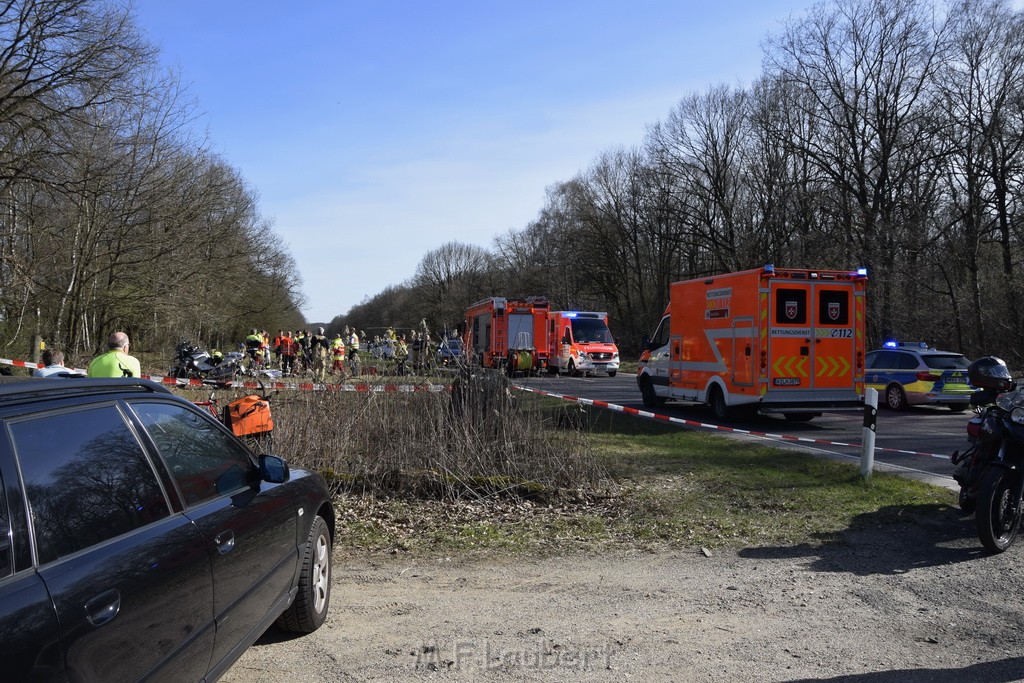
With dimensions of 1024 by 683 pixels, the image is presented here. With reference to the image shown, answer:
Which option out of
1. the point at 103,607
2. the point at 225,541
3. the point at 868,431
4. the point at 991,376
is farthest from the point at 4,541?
the point at 868,431

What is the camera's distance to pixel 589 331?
32312mm

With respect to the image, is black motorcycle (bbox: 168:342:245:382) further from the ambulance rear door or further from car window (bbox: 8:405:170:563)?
car window (bbox: 8:405:170:563)

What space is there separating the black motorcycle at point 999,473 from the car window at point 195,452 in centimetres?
543

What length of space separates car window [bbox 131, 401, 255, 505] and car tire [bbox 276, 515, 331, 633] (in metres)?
0.74

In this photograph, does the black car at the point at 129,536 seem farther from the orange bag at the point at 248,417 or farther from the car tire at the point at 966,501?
the car tire at the point at 966,501

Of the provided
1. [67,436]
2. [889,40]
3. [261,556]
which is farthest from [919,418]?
[889,40]

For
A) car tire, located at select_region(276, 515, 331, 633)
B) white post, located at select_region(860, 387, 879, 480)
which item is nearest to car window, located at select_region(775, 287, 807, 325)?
white post, located at select_region(860, 387, 879, 480)

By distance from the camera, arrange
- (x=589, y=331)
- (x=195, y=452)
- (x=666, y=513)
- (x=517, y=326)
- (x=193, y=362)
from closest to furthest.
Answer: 1. (x=195, y=452)
2. (x=666, y=513)
3. (x=193, y=362)
4. (x=517, y=326)
5. (x=589, y=331)

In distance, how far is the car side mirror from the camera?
164 inches

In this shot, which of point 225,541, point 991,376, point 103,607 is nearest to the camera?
point 103,607

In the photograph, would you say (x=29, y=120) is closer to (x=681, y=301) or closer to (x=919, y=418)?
(x=681, y=301)

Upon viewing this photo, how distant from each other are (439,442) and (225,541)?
5202 millimetres

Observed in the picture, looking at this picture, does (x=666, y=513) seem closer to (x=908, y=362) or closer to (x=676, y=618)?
(x=676, y=618)

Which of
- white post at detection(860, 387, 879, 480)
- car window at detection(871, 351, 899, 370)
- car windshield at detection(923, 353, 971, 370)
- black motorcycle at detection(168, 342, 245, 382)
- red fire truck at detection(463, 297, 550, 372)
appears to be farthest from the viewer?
red fire truck at detection(463, 297, 550, 372)
